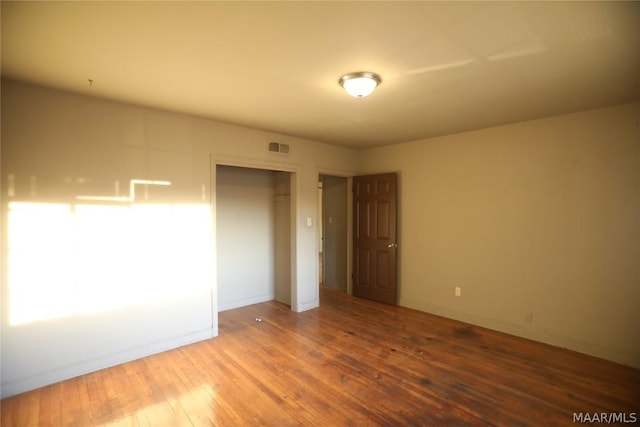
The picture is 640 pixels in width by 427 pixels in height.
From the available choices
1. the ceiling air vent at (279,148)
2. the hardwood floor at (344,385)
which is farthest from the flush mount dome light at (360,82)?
the hardwood floor at (344,385)

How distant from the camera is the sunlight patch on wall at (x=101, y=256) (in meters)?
2.56

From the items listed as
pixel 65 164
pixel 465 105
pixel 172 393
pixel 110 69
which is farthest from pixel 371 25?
pixel 172 393

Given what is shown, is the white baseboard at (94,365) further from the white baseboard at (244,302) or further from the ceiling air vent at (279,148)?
the ceiling air vent at (279,148)

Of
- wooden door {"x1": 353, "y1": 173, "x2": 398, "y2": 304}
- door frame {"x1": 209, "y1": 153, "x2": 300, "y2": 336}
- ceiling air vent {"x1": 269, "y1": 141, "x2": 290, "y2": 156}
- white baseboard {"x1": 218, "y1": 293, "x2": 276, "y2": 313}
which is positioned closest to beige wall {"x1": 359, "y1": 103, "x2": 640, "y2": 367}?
wooden door {"x1": 353, "y1": 173, "x2": 398, "y2": 304}

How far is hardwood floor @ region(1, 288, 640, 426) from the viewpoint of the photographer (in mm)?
2254

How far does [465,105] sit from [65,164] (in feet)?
12.6

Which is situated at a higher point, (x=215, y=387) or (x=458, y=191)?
(x=458, y=191)

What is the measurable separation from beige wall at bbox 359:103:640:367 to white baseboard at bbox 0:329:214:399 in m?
3.21

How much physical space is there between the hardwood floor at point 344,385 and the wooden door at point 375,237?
4.17 ft

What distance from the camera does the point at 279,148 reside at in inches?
167

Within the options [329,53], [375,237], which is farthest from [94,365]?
[375,237]

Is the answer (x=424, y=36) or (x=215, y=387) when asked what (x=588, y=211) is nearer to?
(x=424, y=36)

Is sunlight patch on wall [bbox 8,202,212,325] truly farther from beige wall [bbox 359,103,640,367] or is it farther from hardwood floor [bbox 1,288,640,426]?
beige wall [bbox 359,103,640,367]

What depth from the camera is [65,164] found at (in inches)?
108
